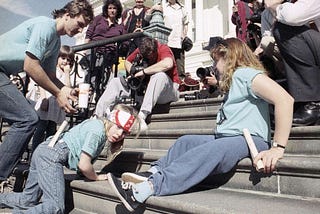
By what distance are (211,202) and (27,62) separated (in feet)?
5.95

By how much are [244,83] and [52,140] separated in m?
1.52

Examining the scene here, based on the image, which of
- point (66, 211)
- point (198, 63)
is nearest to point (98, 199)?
point (66, 211)

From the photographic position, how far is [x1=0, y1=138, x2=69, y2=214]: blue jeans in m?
2.51

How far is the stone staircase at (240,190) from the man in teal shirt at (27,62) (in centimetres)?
55

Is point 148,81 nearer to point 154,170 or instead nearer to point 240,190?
point 154,170

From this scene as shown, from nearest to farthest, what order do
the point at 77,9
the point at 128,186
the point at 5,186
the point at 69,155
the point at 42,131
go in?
the point at 128,186, the point at 69,155, the point at 77,9, the point at 5,186, the point at 42,131

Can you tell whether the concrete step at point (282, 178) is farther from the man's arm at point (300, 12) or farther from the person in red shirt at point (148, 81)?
the person in red shirt at point (148, 81)

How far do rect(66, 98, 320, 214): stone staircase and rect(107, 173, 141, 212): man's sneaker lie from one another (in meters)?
0.09

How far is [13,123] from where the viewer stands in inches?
113

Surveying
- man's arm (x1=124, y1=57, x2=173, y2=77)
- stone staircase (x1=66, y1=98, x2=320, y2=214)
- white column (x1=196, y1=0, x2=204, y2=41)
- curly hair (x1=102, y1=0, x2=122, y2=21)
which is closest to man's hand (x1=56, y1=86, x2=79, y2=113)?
stone staircase (x1=66, y1=98, x2=320, y2=214)

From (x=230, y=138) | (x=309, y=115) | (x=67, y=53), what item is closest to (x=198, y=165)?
(x=230, y=138)

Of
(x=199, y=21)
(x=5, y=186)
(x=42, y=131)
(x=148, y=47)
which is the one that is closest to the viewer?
(x=5, y=186)

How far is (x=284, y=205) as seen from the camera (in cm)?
189

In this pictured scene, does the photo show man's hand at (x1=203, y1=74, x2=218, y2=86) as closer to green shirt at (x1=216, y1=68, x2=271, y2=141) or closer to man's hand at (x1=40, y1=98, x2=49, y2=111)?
green shirt at (x1=216, y1=68, x2=271, y2=141)
